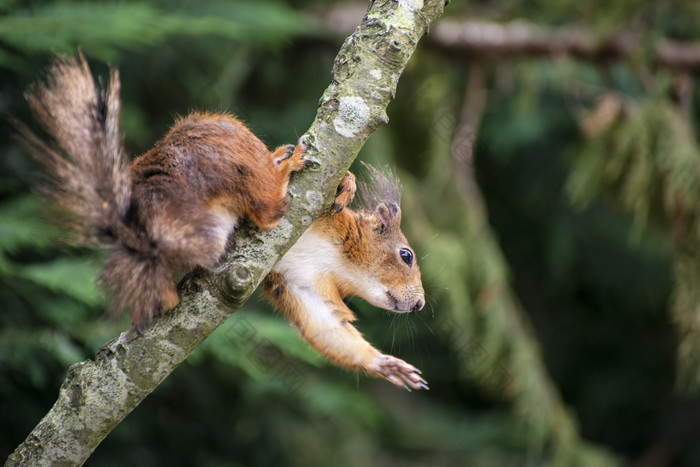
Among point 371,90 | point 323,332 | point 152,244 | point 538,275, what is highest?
point 371,90

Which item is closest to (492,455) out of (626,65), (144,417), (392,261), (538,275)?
(538,275)

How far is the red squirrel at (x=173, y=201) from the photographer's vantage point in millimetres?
1353

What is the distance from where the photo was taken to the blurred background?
2533mm

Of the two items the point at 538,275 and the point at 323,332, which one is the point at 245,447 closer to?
the point at 323,332

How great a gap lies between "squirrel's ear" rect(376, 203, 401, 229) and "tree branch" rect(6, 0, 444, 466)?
51cm

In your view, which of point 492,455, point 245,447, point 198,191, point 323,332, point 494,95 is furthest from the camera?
point 494,95

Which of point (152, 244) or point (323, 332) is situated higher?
point (152, 244)

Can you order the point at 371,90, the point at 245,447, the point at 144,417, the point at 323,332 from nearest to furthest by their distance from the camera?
the point at 371,90 < the point at 323,332 < the point at 144,417 < the point at 245,447

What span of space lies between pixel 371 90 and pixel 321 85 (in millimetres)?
2792

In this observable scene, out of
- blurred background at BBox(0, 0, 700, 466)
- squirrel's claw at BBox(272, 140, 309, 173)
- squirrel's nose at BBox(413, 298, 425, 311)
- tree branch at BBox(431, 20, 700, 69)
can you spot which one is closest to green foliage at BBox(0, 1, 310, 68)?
blurred background at BBox(0, 0, 700, 466)

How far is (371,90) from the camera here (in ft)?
4.33

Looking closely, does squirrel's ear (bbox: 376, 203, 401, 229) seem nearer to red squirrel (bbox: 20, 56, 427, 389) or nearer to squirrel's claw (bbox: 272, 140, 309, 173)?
red squirrel (bbox: 20, 56, 427, 389)

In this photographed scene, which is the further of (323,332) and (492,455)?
(492,455)

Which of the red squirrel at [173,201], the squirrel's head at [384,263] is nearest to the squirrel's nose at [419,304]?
the squirrel's head at [384,263]
